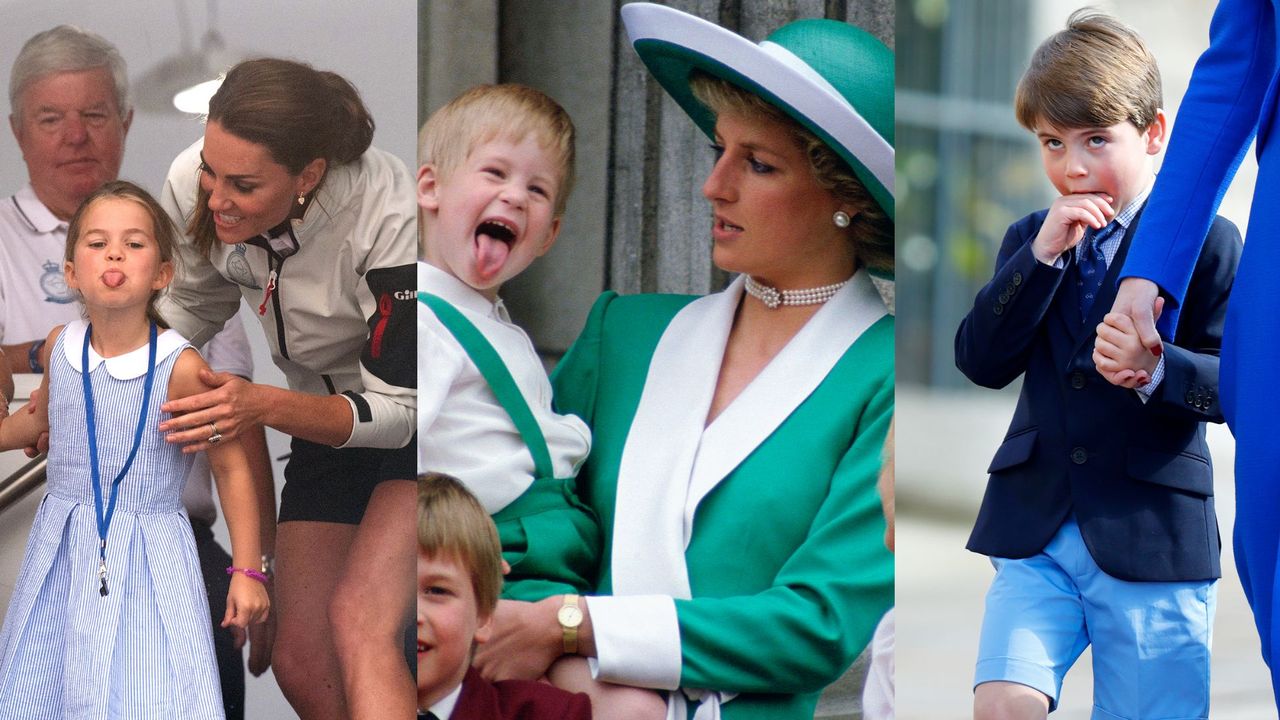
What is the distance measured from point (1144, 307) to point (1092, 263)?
0.25 metres

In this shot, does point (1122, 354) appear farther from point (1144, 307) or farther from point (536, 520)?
point (536, 520)

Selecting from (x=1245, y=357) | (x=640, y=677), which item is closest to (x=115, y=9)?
(x=640, y=677)

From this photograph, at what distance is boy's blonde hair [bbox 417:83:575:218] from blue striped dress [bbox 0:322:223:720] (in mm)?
829

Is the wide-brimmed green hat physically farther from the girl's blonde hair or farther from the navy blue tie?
the girl's blonde hair

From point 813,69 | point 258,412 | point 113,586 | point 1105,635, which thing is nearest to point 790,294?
point 813,69

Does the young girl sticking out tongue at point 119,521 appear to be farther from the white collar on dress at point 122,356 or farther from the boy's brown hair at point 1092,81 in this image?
the boy's brown hair at point 1092,81

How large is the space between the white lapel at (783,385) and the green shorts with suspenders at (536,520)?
21 cm

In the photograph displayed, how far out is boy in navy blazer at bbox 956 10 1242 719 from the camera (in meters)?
3.10

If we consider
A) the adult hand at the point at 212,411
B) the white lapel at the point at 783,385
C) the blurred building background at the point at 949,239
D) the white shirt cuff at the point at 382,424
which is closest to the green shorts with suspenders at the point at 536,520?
the white lapel at the point at 783,385

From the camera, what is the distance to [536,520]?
3195 millimetres

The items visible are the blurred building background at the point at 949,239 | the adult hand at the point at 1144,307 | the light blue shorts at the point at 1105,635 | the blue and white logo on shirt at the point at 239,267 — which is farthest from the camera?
the blurred building background at the point at 949,239

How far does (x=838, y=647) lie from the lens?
3.19m

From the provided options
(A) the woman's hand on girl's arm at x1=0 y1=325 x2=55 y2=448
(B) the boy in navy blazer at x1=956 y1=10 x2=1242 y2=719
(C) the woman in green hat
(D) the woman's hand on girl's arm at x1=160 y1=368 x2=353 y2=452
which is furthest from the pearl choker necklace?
(A) the woman's hand on girl's arm at x1=0 y1=325 x2=55 y2=448

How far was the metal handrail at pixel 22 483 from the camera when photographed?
12.1 ft
